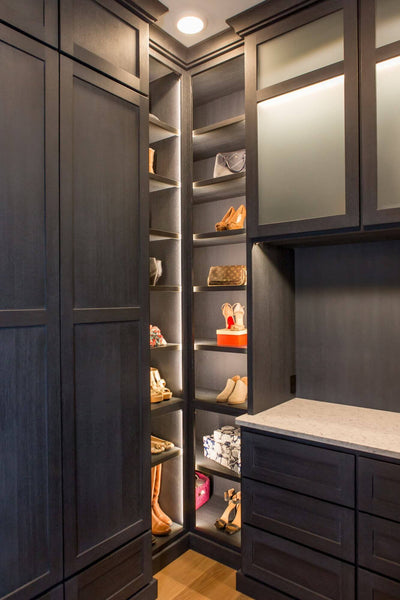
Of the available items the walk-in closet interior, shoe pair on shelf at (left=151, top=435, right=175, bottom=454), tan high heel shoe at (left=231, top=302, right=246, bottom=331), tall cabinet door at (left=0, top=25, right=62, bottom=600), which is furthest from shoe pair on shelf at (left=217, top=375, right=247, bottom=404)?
tall cabinet door at (left=0, top=25, right=62, bottom=600)

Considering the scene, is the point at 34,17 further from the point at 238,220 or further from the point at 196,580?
the point at 196,580

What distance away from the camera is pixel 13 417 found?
1370mm

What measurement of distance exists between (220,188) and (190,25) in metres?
0.82

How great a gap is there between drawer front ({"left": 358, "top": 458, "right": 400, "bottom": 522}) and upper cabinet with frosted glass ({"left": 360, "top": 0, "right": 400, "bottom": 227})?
3.14ft

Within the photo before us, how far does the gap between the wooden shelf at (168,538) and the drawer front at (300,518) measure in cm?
54

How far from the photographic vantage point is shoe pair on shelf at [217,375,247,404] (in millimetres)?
2201

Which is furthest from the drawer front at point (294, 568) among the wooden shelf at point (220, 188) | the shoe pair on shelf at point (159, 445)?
the wooden shelf at point (220, 188)

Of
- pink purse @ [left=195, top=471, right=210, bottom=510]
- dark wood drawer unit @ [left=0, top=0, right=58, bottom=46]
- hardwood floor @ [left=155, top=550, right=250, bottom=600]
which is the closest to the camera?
dark wood drawer unit @ [left=0, top=0, right=58, bottom=46]

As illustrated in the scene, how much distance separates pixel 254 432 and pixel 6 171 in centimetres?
149

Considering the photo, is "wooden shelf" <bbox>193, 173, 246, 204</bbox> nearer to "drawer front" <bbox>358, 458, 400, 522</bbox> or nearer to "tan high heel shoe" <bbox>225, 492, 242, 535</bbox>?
"drawer front" <bbox>358, 458, 400, 522</bbox>

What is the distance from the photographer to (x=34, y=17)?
56.1 inches

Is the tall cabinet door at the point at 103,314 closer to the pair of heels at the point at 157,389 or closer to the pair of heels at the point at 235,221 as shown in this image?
the pair of heels at the point at 157,389

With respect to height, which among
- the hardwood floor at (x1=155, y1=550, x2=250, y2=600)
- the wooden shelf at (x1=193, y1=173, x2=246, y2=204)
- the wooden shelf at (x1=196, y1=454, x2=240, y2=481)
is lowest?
the hardwood floor at (x1=155, y1=550, x2=250, y2=600)

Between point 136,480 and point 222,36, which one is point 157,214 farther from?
point 136,480
